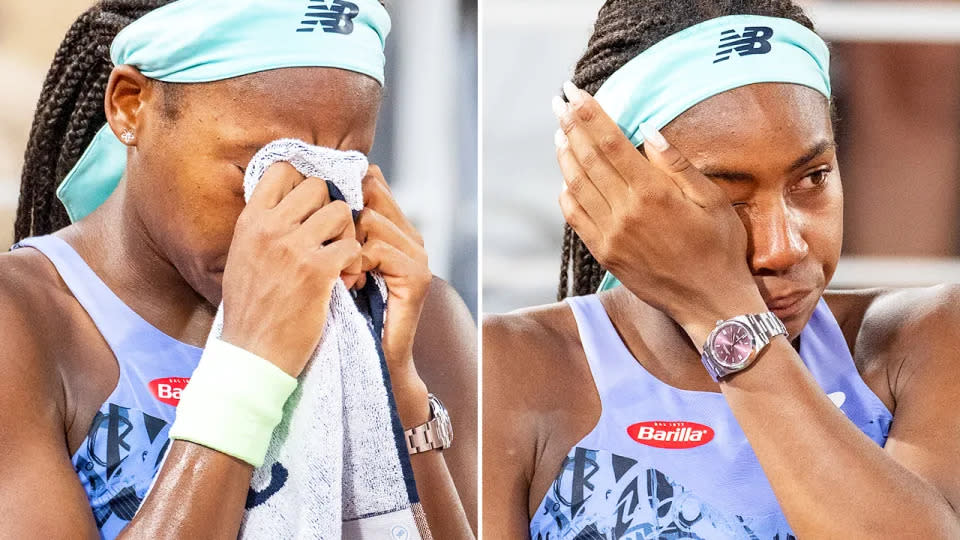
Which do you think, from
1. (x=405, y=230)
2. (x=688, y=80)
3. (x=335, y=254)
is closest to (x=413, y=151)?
(x=405, y=230)

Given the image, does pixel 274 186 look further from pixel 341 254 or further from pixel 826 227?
pixel 826 227

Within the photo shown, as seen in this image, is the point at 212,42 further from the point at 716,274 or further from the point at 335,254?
the point at 716,274

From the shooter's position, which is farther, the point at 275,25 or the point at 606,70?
the point at 606,70

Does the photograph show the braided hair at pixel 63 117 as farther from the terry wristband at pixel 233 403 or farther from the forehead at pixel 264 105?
the terry wristband at pixel 233 403

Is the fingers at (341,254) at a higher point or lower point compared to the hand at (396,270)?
higher

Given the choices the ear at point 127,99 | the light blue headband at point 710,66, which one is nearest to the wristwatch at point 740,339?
the light blue headband at point 710,66

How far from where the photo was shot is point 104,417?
3.40 feet

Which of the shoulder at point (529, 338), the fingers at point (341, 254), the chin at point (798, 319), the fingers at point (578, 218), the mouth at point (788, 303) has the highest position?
the fingers at point (341, 254)

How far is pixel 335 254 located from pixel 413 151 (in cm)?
20

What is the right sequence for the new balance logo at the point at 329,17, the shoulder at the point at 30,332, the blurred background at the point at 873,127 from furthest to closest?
1. the blurred background at the point at 873,127
2. the new balance logo at the point at 329,17
3. the shoulder at the point at 30,332

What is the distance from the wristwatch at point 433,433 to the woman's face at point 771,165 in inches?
14.2

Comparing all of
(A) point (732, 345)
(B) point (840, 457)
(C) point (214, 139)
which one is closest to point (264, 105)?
(C) point (214, 139)

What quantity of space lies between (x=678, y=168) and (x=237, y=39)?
1.48ft

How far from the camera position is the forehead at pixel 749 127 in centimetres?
109
